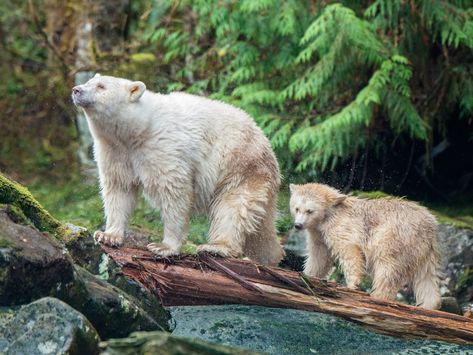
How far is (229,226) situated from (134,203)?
85cm

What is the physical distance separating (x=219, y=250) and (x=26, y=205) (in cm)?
159

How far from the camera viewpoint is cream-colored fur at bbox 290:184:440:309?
7293mm

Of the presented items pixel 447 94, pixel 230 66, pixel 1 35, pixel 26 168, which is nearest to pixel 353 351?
pixel 447 94

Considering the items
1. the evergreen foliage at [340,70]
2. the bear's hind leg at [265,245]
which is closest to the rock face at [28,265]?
the bear's hind leg at [265,245]

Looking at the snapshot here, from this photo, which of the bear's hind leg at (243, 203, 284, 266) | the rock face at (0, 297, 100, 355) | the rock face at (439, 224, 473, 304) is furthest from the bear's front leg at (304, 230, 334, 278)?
the rock face at (0, 297, 100, 355)

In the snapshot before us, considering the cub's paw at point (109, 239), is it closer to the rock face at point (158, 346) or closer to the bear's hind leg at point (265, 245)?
the bear's hind leg at point (265, 245)

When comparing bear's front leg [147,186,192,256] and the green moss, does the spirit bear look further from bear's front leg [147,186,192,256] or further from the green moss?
the green moss

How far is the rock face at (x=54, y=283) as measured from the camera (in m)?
4.77

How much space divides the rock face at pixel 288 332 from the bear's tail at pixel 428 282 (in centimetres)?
145

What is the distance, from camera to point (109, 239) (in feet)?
20.7

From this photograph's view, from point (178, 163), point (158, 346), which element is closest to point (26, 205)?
point (178, 163)

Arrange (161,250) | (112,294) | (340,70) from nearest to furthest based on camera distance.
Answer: (112,294) < (161,250) < (340,70)

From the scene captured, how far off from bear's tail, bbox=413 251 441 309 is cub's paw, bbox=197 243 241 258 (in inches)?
75.6

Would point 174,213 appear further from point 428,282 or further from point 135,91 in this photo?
point 428,282
